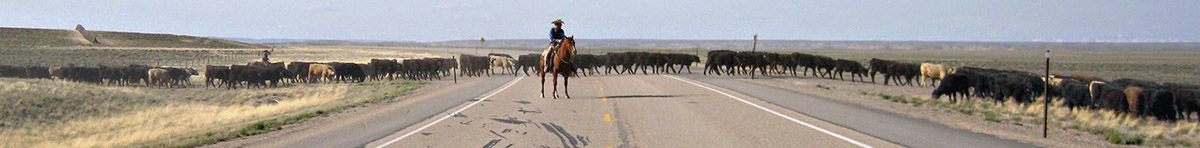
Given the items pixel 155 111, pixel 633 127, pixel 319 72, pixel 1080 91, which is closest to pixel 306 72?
pixel 319 72

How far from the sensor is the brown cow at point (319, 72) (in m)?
36.9

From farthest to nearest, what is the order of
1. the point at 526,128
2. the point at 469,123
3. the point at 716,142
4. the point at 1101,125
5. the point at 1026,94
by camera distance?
1. the point at 1026,94
2. the point at 1101,125
3. the point at 469,123
4. the point at 526,128
5. the point at 716,142

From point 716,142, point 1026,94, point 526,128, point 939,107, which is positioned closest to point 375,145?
point 526,128

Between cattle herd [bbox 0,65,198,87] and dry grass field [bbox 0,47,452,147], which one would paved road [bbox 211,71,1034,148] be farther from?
cattle herd [bbox 0,65,198,87]

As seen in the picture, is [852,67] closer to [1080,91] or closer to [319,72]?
[1080,91]

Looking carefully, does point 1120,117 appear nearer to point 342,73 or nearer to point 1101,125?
point 1101,125

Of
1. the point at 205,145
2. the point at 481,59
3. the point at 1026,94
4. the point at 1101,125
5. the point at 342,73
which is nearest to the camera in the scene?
the point at 205,145

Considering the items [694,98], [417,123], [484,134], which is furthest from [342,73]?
[484,134]

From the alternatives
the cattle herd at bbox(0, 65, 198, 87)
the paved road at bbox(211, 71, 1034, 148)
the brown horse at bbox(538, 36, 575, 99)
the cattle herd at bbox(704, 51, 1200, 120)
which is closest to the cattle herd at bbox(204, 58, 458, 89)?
the cattle herd at bbox(0, 65, 198, 87)

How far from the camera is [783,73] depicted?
45.2 m

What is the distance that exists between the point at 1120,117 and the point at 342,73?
27032 millimetres

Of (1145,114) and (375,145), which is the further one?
(1145,114)

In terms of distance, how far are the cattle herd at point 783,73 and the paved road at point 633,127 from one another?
348 centimetres

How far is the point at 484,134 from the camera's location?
12.4 meters
